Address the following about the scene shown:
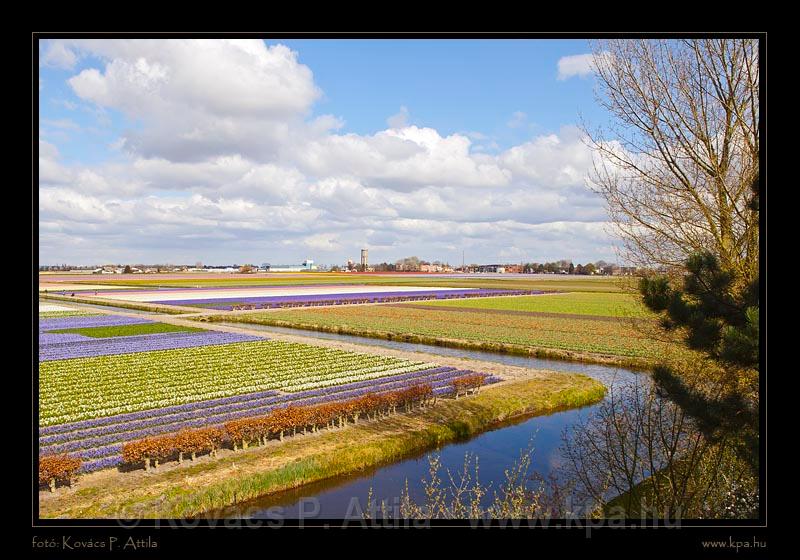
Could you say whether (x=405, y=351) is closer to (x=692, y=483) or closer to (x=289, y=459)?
(x=289, y=459)

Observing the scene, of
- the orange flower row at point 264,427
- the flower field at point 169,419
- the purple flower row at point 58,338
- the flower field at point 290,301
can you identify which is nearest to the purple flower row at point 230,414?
the flower field at point 169,419

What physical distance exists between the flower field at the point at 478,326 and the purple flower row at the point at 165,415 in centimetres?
1337

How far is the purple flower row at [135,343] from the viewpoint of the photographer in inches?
824

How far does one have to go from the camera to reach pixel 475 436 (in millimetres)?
12281

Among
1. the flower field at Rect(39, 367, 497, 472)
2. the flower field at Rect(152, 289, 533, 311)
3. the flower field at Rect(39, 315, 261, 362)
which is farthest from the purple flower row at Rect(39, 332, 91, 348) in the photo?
the flower field at Rect(152, 289, 533, 311)

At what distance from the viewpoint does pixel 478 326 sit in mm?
32531

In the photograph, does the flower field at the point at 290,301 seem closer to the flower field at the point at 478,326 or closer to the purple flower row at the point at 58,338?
the flower field at the point at 478,326

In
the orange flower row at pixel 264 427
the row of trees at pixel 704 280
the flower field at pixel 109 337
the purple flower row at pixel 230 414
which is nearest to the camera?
the row of trees at pixel 704 280

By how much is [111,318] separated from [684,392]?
3865 centimetres

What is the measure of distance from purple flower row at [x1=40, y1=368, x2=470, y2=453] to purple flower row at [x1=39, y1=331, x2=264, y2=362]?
1145 cm

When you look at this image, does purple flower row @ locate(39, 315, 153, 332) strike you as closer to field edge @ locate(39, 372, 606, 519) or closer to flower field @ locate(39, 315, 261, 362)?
flower field @ locate(39, 315, 261, 362)

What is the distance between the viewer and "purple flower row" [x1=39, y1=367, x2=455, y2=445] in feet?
36.0
